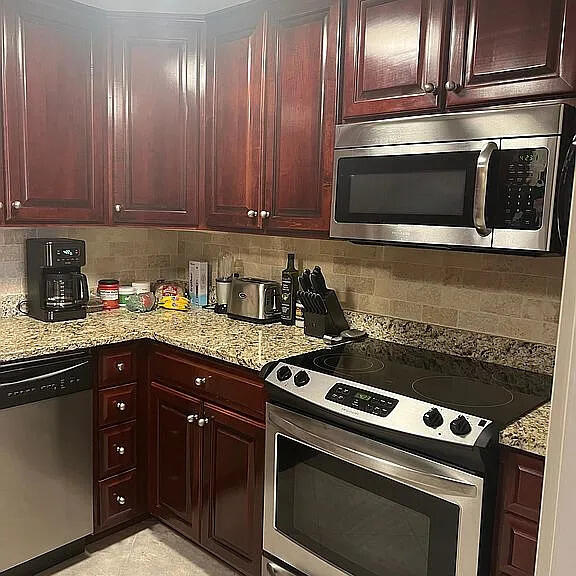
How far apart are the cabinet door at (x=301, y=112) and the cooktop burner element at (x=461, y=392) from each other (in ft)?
2.36

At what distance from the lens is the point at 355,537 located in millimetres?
1972

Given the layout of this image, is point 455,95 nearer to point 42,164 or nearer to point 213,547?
point 42,164

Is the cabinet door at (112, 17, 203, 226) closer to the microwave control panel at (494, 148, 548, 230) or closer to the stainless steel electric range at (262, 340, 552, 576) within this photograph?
the stainless steel electric range at (262, 340, 552, 576)

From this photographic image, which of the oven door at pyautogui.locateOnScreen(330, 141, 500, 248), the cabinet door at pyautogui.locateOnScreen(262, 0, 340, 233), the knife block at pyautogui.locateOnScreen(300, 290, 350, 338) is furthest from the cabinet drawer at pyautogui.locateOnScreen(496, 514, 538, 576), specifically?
the cabinet door at pyautogui.locateOnScreen(262, 0, 340, 233)

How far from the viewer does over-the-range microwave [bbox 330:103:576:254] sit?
1713 mm

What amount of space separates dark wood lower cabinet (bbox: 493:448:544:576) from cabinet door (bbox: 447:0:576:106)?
1.03m

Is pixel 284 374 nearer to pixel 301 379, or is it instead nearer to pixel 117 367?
pixel 301 379

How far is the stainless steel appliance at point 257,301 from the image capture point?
111 inches

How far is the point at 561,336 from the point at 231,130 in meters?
2.27

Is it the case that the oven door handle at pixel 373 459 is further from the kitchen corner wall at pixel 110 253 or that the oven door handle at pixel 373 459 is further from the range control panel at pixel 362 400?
the kitchen corner wall at pixel 110 253

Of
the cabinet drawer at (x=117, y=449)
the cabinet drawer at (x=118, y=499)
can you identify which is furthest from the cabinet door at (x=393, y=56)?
the cabinet drawer at (x=118, y=499)

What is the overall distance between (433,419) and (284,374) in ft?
1.91

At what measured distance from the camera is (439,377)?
210cm

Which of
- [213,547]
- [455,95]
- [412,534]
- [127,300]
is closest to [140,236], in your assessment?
[127,300]
